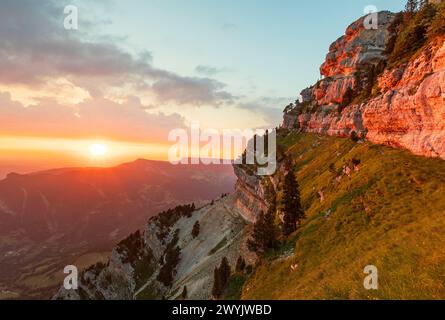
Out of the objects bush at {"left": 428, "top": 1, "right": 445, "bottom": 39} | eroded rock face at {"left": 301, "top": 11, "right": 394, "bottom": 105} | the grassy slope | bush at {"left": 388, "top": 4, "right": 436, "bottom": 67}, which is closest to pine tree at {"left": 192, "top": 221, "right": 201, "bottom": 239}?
the grassy slope

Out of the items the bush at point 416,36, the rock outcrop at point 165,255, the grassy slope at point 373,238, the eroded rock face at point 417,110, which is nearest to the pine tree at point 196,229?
the rock outcrop at point 165,255

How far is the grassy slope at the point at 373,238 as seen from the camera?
2738 cm

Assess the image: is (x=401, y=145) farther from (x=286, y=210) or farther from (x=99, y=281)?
(x=99, y=281)

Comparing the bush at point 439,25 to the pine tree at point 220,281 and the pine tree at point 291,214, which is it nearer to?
the pine tree at point 291,214

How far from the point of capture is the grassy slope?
27375mm

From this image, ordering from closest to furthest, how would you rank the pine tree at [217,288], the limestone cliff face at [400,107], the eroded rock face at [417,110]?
the eroded rock face at [417,110] < the limestone cliff face at [400,107] < the pine tree at [217,288]

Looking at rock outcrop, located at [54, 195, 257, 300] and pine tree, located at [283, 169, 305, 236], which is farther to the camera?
rock outcrop, located at [54, 195, 257, 300]

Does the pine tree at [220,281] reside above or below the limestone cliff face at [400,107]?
below

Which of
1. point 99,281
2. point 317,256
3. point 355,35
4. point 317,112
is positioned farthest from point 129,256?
point 355,35

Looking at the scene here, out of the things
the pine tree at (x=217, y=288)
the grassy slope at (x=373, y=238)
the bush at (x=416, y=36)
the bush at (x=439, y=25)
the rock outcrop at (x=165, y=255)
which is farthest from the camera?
the rock outcrop at (x=165, y=255)

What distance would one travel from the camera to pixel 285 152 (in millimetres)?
125938

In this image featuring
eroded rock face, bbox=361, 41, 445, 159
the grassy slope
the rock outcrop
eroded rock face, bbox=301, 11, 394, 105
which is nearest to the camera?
the grassy slope

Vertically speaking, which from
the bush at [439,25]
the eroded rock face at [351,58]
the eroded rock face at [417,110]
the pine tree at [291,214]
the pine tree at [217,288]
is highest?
the eroded rock face at [351,58]

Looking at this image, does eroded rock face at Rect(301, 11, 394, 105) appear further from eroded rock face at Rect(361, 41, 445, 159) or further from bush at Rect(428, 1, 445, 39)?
eroded rock face at Rect(361, 41, 445, 159)
